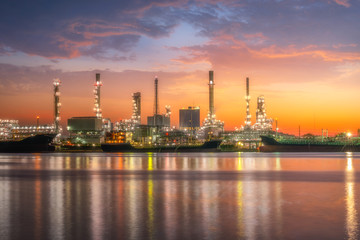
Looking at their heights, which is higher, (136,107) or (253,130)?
(136,107)

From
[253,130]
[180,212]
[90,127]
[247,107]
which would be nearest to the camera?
[180,212]

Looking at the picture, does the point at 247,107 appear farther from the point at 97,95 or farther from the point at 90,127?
the point at 90,127

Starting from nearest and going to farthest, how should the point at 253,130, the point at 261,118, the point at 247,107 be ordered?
the point at 247,107
the point at 253,130
the point at 261,118

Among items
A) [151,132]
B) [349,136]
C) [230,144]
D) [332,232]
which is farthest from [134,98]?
[332,232]

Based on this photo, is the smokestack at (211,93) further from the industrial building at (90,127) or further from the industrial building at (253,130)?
the industrial building at (90,127)

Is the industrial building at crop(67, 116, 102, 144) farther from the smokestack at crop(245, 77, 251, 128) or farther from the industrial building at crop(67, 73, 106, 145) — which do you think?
the smokestack at crop(245, 77, 251, 128)

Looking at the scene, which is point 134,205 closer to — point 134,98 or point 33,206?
point 33,206

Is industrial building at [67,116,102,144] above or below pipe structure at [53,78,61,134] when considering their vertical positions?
below

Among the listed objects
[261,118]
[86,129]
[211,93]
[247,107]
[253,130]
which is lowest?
[253,130]

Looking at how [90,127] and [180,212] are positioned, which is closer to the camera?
[180,212]

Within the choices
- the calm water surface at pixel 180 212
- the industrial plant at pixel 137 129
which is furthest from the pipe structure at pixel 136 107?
the calm water surface at pixel 180 212

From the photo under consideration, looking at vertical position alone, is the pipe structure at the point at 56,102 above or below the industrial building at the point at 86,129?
above

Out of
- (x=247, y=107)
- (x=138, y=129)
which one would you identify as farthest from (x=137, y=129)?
(x=247, y=107)

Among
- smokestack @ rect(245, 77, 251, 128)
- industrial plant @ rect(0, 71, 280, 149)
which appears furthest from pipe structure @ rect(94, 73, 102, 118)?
smokestack @ rect(245, 77, 251, 128)
